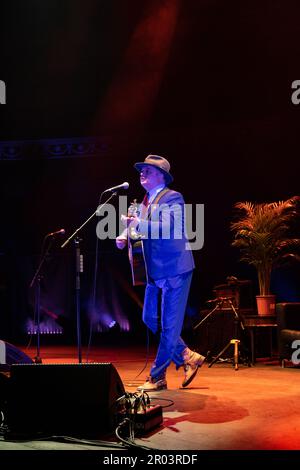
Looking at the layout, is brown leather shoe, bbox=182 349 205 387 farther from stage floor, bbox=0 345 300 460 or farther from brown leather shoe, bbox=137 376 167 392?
brown leather shoe, bbox=137 376 167 392

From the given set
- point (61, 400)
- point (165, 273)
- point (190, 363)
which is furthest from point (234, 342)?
point (61, 400)

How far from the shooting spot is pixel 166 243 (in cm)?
486

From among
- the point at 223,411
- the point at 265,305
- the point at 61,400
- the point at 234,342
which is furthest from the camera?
the point at 265,305

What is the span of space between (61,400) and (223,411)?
1319 mm

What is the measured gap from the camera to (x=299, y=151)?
32.3ft

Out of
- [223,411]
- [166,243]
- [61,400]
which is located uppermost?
[166,243]

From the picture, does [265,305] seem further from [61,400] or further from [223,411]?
[61,400]

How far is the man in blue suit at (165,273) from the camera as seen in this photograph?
486 cm

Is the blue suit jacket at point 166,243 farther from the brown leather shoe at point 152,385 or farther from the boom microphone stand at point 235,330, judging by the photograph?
the boom microphone stand at point 235,330

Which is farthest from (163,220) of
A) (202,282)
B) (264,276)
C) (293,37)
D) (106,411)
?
(293,37)

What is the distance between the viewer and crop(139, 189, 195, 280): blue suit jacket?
4844 millimetres

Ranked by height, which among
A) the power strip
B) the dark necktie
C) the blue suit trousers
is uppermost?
the dark necktie

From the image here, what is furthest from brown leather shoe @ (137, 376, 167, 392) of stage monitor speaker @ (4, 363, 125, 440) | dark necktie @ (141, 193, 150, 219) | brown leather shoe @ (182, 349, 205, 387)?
stage monitor speaker @ (4, 363, 125, 440)

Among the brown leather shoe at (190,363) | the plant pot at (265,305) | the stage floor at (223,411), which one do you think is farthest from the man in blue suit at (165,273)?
the plant pot at (265,305)
